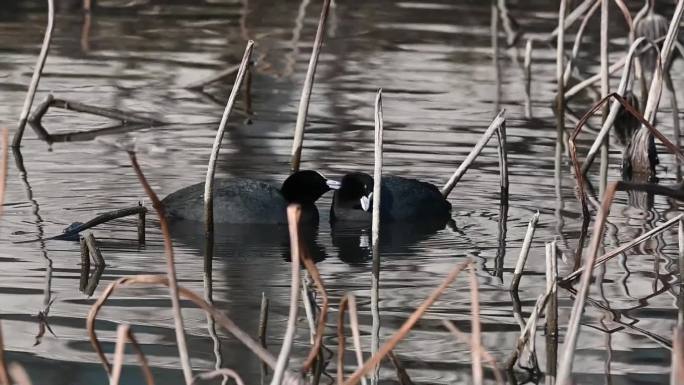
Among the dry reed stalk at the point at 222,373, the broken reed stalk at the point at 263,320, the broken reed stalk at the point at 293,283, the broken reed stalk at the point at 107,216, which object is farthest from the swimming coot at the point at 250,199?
the broken reed stalk at the point at 293,283

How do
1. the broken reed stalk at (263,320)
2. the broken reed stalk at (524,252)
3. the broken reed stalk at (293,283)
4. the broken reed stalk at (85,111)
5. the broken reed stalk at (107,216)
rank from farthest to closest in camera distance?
the broken reed stalk at (85,111) < the broken reed stalk at (107,216) < the broken reed stalk at (524,252) < the broken reed stalk at (263,320) < the broken reed stalk at (293,283)

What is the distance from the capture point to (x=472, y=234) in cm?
925

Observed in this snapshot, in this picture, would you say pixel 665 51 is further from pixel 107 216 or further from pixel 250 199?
pixel 107 216

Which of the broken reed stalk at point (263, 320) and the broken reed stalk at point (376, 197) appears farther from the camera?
the broken reed stalk at point (376, 197)

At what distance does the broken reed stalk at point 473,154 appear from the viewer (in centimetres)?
924

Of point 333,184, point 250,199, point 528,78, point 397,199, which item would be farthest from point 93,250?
point 528,78

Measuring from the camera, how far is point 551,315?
21.4 ft

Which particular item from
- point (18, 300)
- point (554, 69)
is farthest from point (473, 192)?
point (554, 69)

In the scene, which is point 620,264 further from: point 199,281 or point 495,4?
point 495,4

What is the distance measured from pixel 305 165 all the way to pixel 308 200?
1.38 meters

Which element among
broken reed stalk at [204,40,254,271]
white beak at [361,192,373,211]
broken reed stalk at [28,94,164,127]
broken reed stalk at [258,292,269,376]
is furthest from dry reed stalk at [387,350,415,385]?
broken reed stalk at [28,94,164,127]

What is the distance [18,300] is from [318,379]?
2040 mm

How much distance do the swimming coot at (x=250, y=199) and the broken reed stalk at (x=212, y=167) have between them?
1.06 ft

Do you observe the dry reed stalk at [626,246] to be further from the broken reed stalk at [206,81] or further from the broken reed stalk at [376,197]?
the broken reed stalk at [206,81]
